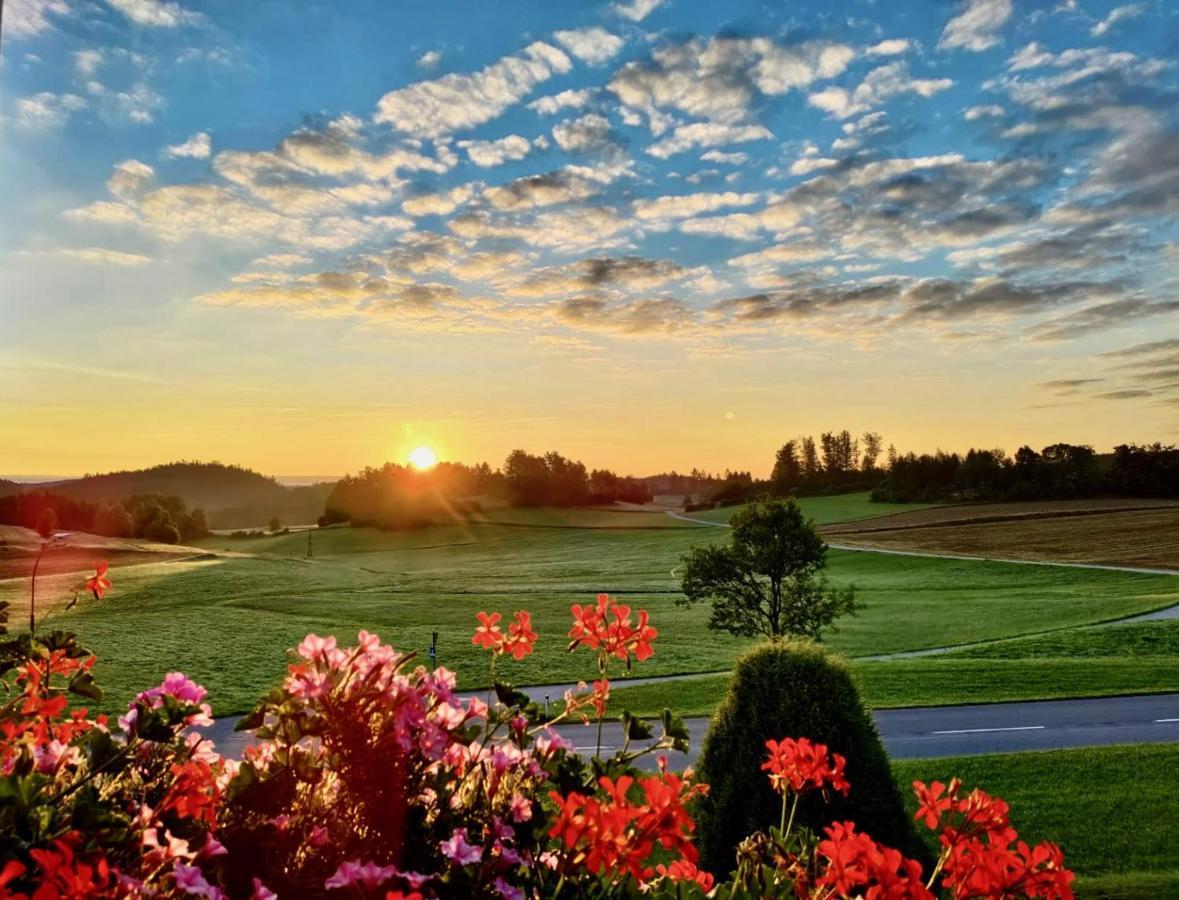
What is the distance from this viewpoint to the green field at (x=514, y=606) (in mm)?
25453

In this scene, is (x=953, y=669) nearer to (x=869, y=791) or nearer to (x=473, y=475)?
(x=869, y=791)

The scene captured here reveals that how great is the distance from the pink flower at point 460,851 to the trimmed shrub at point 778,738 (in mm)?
5206

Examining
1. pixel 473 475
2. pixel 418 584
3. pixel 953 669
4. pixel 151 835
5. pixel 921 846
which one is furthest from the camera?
pixel 473 475

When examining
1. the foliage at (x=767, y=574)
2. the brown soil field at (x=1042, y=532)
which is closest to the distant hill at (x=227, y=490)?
the brown soil field at (x=1042, y=532)

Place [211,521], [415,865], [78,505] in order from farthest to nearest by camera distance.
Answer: [211,521] → [78,505] → [415,865]

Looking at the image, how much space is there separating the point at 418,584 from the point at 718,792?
45419 millimetres

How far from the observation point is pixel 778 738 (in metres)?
6.87

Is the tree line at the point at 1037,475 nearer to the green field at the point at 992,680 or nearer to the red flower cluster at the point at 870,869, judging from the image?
the green field at the point at 992,680

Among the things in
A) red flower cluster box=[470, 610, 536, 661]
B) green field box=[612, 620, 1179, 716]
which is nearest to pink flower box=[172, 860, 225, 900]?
red flower cluster box=[470, 610, 536, 661]

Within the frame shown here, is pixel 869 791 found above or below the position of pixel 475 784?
below

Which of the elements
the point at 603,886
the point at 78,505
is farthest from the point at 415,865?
the point at 78,505

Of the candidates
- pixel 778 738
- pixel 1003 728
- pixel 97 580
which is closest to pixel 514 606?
pixel 1003 728

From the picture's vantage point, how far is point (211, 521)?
9906 cm

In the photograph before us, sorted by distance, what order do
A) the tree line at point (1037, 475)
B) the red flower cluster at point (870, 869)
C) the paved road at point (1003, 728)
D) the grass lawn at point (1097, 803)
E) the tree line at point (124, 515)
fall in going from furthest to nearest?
1. the tree line at point (1037, 475)
2. the tree line at point (124, 515)
3. the paved road at point (1003, 728)
4. the grass lawn at point (1097, 803)
5. the red flower cluster at point (870, 869)
